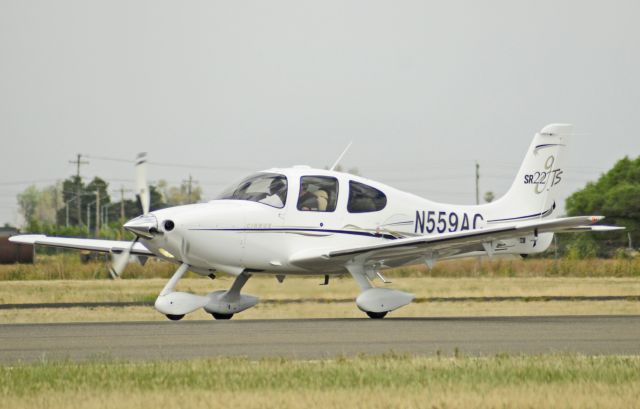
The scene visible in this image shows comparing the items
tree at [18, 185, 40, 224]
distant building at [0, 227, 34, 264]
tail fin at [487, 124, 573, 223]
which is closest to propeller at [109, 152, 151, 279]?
tail fin at [487, 124, 573, 223]

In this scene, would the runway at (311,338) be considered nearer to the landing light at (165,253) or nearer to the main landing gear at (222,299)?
the main landing gear at (222,299)

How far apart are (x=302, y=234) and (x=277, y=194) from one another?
32.3 inches

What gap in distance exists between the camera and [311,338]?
1393 centimetres

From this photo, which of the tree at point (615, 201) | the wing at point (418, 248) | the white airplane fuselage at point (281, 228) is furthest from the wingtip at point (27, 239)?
the tree at point (615, 201)

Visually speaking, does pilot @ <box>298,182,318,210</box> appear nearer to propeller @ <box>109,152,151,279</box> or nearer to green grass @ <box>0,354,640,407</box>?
propeller @ <box>109,152,151,279</box>

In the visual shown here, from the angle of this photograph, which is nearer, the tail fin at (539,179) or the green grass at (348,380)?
the green grass at (348,380)

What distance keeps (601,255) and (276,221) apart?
1828 inches

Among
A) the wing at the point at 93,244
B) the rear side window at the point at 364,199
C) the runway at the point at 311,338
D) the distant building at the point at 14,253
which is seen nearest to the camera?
the runway at the point at 311,338

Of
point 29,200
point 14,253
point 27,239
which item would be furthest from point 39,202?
point 27,239

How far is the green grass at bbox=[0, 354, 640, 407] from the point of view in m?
8.71

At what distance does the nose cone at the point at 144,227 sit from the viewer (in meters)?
17.8

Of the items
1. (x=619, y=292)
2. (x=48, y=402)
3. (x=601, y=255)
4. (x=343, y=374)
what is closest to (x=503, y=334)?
(x=343, y=374)

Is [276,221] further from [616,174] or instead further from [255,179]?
[616,174]

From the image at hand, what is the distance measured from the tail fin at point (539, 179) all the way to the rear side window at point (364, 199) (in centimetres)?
312
